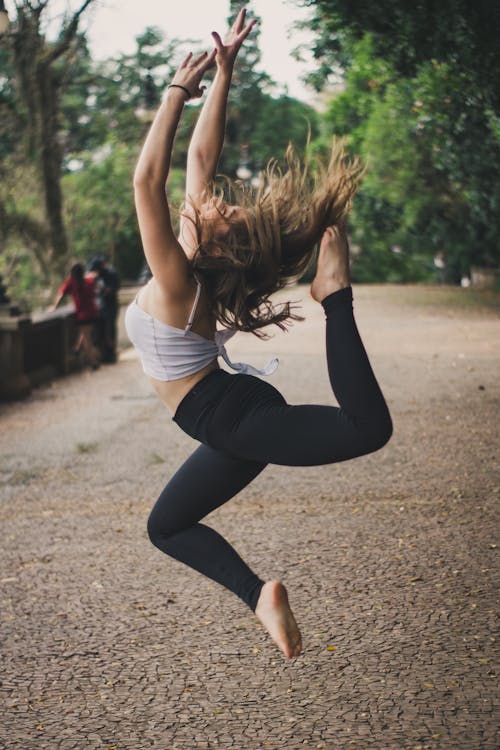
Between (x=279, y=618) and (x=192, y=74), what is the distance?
178 cm

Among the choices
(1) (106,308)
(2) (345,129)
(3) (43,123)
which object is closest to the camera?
(1) (106,308)

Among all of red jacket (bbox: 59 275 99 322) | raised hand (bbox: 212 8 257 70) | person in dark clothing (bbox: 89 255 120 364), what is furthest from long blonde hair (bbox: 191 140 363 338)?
person in dark clothing (bbox: 89 255 120 364)

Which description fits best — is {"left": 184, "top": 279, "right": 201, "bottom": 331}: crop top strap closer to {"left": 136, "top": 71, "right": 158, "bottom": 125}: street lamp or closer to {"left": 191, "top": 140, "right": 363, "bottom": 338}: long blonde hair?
Answer: {"left": 191, "top": 140, "right": 363, "bottom": 338}: long blonde hair

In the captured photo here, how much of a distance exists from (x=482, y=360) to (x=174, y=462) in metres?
7.08

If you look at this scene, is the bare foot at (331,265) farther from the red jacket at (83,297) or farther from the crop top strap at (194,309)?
the red jacket at (83,297)

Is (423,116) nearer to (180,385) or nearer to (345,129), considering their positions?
(180,385)

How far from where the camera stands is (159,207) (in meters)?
2.92

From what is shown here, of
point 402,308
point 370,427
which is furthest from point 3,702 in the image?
point 402,308

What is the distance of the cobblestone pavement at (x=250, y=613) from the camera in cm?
342

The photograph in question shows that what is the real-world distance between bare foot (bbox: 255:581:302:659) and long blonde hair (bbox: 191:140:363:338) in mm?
873

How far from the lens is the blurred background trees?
33.0 feet

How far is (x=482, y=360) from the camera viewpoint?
14141 mm

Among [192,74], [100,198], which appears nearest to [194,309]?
[192,74]

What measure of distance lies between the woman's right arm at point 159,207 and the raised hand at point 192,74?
0.14 m
